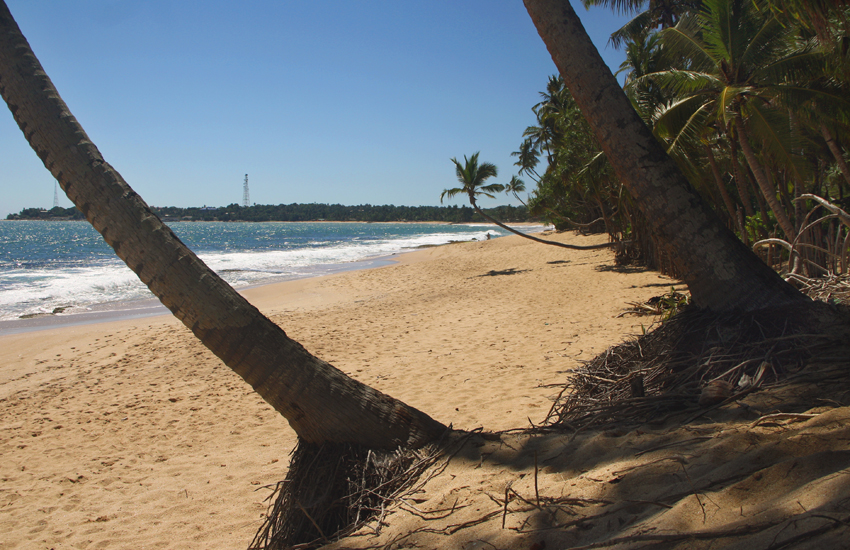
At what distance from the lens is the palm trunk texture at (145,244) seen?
229 cm

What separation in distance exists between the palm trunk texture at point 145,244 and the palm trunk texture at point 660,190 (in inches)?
89.9

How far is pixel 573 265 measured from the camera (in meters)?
18.1

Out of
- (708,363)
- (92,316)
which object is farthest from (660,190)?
(92,316)

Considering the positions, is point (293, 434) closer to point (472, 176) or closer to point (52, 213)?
point (472, 176)

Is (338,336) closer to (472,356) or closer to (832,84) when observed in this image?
(472,356)

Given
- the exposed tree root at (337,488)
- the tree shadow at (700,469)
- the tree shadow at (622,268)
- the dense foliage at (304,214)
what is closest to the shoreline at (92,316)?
the exposed tree root at (337,488)

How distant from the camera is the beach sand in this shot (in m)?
1.93

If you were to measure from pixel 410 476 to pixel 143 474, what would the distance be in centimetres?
301

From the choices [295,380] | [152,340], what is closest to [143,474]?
[295,380]

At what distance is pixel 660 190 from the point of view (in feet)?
9.97

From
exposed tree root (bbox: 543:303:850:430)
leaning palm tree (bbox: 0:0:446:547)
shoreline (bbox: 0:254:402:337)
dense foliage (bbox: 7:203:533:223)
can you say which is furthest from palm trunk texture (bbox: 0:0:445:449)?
dense foliage (bbox: 7:203:533:223)

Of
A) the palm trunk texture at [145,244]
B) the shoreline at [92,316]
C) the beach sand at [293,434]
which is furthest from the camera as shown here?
the shoreline at [92,316]

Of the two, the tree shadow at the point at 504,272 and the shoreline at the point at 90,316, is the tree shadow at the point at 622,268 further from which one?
the shoreline at the point at 90,316

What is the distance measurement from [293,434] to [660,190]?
12.9 feet
